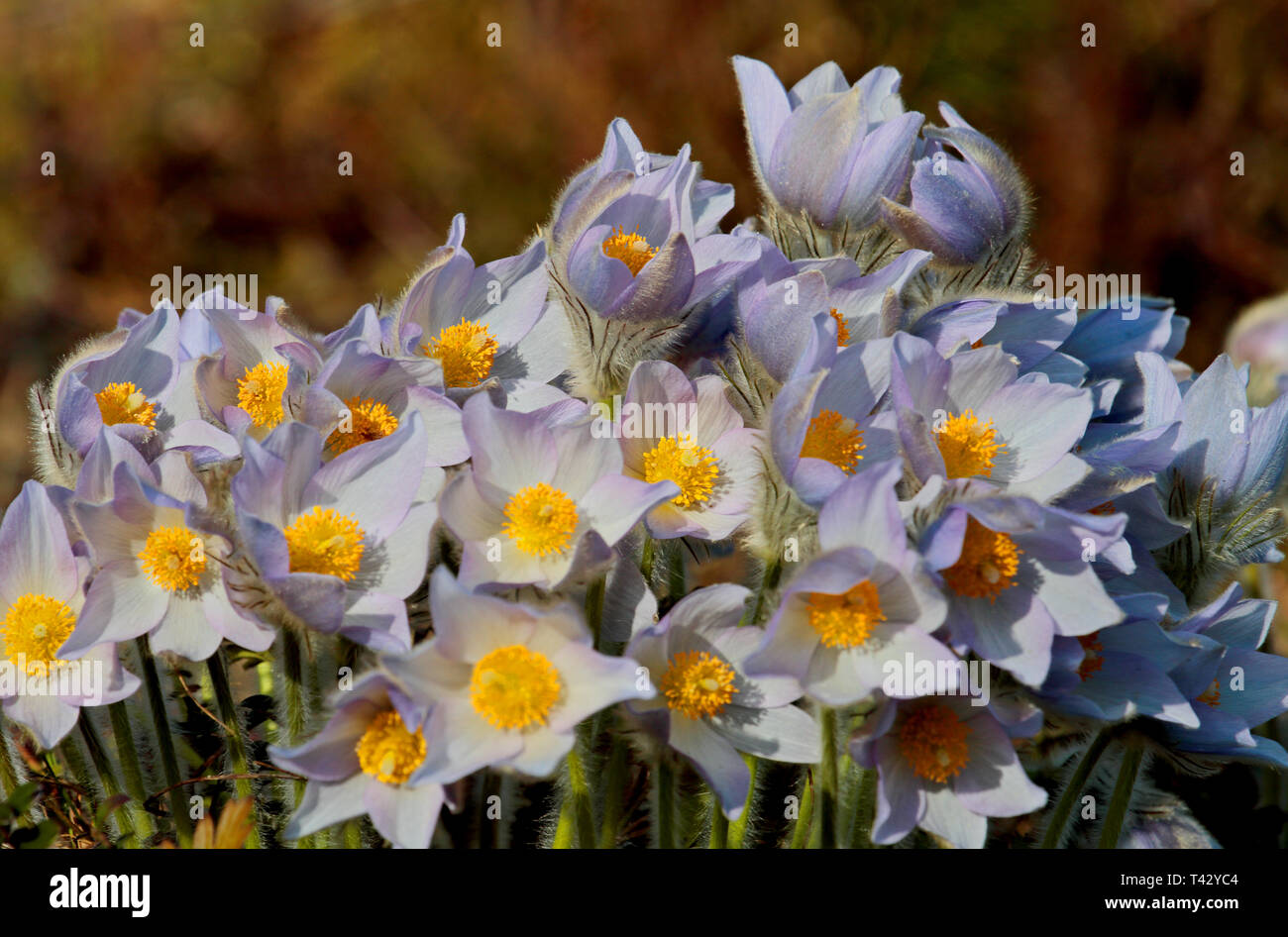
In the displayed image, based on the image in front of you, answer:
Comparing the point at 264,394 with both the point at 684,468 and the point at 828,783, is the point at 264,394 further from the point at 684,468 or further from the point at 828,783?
the point at 828,783

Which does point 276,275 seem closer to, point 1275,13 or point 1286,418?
point 1275,13

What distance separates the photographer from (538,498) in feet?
2.26

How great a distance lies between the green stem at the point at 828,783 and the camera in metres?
0.69

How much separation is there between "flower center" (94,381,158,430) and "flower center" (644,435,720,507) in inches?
12.1

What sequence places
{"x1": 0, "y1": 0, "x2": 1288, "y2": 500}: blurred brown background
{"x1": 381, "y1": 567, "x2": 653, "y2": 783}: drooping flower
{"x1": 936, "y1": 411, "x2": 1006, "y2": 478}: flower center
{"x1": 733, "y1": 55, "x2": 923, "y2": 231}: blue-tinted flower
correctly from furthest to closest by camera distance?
{"x1": 0, "y1": 0, "x2": 1288, "y2": 500}: blurred brown background < {"x1": 733, "y1": 55, "x2": 923, "y2": 231}: blue-tinted flower < {"x1": 936, "y1": 411, "x2": 1006, "y2": 478}: flower center < {"x1": 381, "y1": 567, "x2": 653, "y2": 783}: drooping flower

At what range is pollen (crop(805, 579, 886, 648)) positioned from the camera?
2.15 feet

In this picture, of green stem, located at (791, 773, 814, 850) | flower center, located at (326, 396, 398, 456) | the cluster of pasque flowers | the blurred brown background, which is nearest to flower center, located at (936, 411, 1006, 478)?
the cluster of pasque flowers

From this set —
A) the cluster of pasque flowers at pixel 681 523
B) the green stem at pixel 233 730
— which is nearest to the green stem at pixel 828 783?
the cluster of pasque flowers at pixel 681 523

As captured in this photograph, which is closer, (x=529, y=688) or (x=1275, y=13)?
(x=529, y=688)

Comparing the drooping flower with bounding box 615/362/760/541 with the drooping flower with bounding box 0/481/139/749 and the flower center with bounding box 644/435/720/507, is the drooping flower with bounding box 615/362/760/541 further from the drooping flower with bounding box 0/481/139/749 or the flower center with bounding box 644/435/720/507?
the drooping flower with bounding box 0/481/139/749

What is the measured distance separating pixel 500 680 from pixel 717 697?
0.12 metres

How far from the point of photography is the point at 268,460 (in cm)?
65
